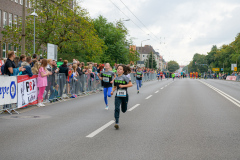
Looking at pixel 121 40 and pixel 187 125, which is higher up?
pixel 121 40

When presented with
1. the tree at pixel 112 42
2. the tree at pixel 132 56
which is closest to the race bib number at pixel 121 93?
the tree at pixel 112 42

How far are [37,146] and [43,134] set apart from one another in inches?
46.1

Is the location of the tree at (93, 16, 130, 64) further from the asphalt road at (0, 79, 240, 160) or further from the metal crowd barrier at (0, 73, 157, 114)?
the asphalt road at (0, 79, 240, 160)

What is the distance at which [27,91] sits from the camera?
11969 mm

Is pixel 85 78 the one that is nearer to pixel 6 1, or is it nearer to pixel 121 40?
pixel 6 1

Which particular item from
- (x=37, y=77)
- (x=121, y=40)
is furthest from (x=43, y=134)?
(x=121, y=40)

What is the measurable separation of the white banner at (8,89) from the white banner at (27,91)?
377 mm

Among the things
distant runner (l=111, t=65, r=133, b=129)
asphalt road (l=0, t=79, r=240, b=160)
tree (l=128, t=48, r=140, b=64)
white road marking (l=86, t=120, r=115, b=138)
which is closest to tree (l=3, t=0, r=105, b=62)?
asphalt road (l=0, t=79, r=240, b=160)

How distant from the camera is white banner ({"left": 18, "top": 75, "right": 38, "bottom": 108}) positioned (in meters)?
11.4

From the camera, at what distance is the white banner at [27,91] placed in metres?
11.4

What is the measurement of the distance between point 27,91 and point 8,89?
1.43 m

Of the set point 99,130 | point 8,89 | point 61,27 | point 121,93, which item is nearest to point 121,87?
point 121,93

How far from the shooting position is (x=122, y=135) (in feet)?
22.6

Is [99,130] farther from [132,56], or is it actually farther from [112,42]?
[132,56]
